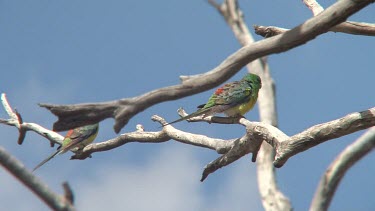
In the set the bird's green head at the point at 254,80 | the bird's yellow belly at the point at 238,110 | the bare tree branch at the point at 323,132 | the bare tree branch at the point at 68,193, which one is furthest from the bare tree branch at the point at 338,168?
the bird's green head at the point at 254,80

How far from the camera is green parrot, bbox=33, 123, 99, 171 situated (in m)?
12.4

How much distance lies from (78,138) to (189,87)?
6403 millimetres

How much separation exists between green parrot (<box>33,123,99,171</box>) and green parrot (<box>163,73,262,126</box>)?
2644 millimetres

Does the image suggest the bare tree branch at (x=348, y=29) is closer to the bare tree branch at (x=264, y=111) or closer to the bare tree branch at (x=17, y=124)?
the bare tree branch at (x=264, y=111)

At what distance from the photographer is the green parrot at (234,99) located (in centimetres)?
1054

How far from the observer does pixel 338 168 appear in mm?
4918

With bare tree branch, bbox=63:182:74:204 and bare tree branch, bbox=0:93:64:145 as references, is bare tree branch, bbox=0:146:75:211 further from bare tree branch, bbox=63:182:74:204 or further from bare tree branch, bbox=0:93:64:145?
bare tree branch, bbox=0:93:64:145

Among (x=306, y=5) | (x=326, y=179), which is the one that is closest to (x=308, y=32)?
(x=326, y=179)

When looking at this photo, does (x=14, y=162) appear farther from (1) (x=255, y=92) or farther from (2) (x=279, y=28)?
(1) (x=255, y=92)

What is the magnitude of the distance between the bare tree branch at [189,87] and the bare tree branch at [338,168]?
179 centimetres

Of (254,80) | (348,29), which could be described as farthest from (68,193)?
(254,80)

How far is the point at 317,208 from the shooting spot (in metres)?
4.89

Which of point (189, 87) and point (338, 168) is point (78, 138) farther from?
point (338, 168)

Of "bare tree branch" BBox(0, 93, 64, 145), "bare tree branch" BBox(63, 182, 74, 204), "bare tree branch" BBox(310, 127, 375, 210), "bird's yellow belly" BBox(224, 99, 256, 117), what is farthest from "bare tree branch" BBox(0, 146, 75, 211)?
"bare tree branch" BBox(0, 93, 64, 145)
